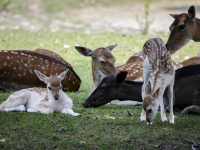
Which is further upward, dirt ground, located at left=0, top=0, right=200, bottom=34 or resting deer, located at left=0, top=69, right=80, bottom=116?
dirt ground, located at left=0, top=0, right=200, bottom=34

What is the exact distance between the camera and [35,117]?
19.1 feet

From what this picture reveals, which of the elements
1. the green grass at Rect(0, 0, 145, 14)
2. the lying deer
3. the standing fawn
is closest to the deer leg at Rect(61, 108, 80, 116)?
the lying deer

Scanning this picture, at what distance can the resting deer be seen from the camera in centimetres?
612

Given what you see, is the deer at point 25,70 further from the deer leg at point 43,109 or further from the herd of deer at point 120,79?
the deer leg at point 43,109

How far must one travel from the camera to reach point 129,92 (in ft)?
23.4

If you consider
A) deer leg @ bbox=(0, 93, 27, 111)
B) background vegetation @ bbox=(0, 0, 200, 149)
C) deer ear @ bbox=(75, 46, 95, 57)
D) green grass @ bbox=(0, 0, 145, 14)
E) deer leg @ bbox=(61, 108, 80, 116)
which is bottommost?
background vegetation @ bbox=(0, 0, 200, 149)

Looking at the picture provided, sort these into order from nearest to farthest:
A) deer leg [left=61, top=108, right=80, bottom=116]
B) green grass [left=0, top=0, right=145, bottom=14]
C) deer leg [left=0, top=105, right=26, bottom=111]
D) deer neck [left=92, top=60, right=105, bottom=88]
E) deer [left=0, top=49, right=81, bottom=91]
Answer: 1. deer leg [left=61, top=108, right=80, bottom=116]
2. deer leg [left=0, top=105, right=26, bottom=111]
3. deer neck [left=92, top=60, right=105, bottom=88]
4. deer [left=0, top=49, right=81, bottom=91]
5. green grass [left=0, top=0, right=145, bottom=14]

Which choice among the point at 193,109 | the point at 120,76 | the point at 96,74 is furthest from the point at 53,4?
the point at 193,109

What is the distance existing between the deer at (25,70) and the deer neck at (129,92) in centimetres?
151

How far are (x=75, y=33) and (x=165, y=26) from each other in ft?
12.1

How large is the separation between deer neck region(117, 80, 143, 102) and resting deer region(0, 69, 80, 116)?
1.12 m

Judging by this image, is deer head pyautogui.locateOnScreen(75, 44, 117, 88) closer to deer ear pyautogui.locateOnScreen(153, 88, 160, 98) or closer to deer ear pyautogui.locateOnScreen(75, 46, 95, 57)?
deer ear pyautogui.locateOnScreen(75, 46, 95, 57)

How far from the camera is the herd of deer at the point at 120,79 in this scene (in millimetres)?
5285

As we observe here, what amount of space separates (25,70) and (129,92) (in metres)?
2.31
